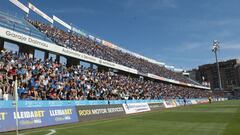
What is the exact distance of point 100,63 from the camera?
46.6m

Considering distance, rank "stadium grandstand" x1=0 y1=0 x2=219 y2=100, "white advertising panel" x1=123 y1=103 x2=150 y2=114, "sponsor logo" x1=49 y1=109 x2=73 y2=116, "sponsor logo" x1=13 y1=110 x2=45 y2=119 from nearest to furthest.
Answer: "sponsor logo" x1=13 y1=110 x2=45 y2=119, "sponsor logo" x1=49 y1=109 x2=73 y2=116, "stadium grandstand" x1=0 y1=0 x2=219 y2=100, "white advertising panel" x1=123 y1=103 x2=150 y2=114

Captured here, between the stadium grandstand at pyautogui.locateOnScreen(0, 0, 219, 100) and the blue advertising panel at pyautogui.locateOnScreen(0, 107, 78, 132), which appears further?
the stadium grandstand at pyautogui.locateOnScreen(0, 0, 219, 100)

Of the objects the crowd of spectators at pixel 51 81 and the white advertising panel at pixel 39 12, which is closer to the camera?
the crowd of spectators at pixel 51 81

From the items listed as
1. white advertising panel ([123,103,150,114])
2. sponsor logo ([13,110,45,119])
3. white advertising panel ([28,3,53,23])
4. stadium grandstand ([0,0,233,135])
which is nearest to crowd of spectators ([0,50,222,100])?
stadium grandstand ([0,0,233,135])

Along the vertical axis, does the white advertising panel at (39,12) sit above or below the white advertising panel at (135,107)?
above

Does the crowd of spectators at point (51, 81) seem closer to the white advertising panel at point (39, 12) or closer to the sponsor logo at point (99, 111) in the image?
the sponsor logo at point (99, 111)

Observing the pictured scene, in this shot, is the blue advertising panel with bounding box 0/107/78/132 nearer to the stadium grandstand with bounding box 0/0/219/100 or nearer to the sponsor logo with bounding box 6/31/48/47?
the stadium grandstand with bounding box 0/0/219/100

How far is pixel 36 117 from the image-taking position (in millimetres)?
20078

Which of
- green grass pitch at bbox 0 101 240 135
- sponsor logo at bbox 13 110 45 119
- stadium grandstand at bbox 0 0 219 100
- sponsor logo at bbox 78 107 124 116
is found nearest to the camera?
green grass pitch at bbox 0 101 240 135

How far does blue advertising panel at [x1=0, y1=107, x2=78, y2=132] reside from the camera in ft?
57.5

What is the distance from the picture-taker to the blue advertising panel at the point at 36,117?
17531mm

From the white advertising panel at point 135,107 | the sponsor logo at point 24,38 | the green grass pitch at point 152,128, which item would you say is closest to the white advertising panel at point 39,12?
the sponsor logo at point 24,38

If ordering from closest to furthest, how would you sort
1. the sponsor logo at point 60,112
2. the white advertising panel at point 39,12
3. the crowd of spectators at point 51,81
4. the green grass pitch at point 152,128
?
the green grass pitch at point 152,128 < the sponsor logo at point 60,112 < the crowd of spectators at point 51,81 < the white advertising panel at point 39,12

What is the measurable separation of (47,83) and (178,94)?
5590cm
